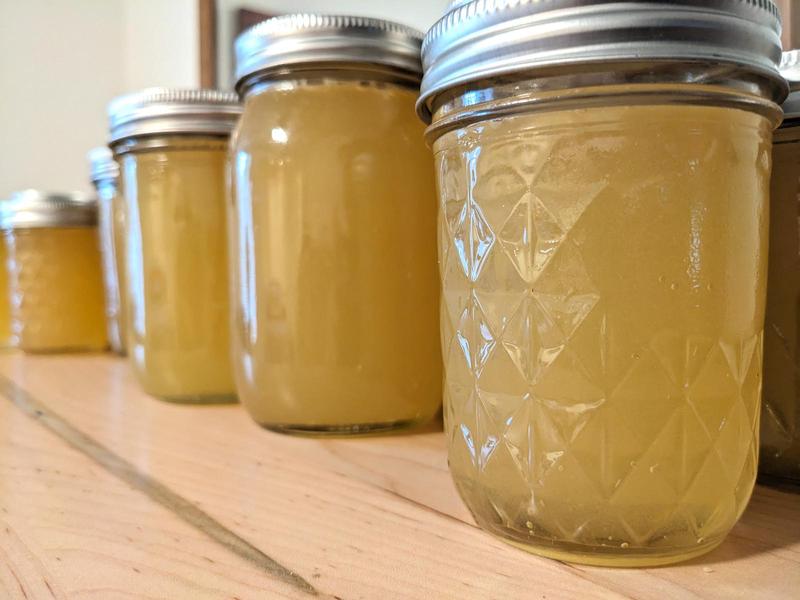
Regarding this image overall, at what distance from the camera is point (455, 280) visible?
389 millimetres

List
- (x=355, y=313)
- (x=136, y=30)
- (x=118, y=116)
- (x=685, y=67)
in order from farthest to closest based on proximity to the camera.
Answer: (x=136, y=30)
(x=118, y=116)
(x=355, y=313)
(x=685, y=67)

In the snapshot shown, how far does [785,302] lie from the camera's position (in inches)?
16.0

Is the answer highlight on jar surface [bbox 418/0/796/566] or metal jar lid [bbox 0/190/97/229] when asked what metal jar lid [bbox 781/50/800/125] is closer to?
highlight on jar surface [bbox 418/0/796/566]

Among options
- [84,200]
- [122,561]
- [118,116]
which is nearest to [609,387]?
[122,561]

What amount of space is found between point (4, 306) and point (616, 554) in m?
1.19

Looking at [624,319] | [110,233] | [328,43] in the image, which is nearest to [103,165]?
[110,233]

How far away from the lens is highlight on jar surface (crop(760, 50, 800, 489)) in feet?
1.29

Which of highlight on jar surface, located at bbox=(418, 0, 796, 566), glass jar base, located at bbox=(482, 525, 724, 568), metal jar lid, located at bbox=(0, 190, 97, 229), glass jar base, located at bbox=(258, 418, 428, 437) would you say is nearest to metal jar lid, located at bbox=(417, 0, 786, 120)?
highlight on jar surface, located at bbox=(418, 0, 796, 566)

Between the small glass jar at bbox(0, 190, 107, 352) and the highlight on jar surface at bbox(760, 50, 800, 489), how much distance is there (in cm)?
96

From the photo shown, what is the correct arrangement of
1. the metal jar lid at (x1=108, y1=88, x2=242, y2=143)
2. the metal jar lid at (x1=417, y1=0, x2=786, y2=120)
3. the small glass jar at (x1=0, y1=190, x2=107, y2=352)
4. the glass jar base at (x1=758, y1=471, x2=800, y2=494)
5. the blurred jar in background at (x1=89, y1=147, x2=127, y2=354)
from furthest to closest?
the small glass jar at (x1=0, y1=190, x2=107, y2=352) < the blurred jar in background at (x1=89, y1=147, x2=127, y2=354) < the metal jar lid at (x1=108, y1=88, x2=242, y2=143) < the glass jar base at (x1=758, y1=471, x2=800, y2=494) < the metal jar lid at (x1=417, y1=0, x2=786, y2=120)

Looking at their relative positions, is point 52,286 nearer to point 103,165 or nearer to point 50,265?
point 50,265

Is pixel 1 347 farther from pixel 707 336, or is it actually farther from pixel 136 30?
pixel 707 336

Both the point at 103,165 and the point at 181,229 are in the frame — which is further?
the point at 103,165

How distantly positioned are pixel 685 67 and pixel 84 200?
0.99 meters
